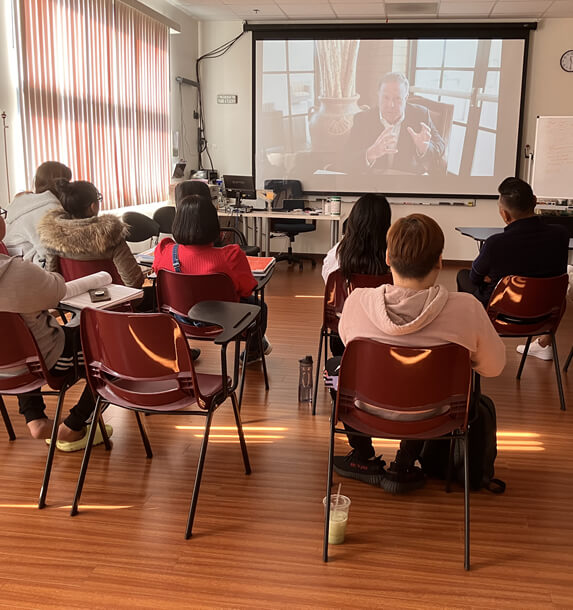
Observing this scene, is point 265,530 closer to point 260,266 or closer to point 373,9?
point 260,266

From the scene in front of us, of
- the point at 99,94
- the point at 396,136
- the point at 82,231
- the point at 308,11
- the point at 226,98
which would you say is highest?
the point at 308,11

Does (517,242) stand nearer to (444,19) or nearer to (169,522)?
(169,522)

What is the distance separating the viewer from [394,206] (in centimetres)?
881

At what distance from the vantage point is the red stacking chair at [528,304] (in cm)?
346

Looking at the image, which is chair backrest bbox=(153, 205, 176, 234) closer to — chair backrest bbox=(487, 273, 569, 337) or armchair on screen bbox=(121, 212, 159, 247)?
armchair on screen bbox=(121, 212, 159, 247)

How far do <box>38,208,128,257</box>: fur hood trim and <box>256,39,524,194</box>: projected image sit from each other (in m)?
5.69

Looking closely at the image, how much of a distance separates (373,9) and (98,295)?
21.6 ft

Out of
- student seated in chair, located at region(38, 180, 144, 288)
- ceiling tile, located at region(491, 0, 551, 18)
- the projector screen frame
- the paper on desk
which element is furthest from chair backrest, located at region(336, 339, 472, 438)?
the projector screen frame

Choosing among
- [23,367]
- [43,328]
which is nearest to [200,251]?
[43,328]

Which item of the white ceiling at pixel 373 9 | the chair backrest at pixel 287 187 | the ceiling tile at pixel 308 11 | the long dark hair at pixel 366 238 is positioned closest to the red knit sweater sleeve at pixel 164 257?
the long dark hair at pixel 366 238

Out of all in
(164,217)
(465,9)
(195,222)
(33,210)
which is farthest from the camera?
(465,9)

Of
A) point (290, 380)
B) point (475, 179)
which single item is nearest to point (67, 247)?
point (290, 380)

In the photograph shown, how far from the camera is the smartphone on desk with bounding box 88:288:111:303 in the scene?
2691 mm

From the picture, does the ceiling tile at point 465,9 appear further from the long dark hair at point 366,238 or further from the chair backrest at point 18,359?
the chair backrest at point 18,359
